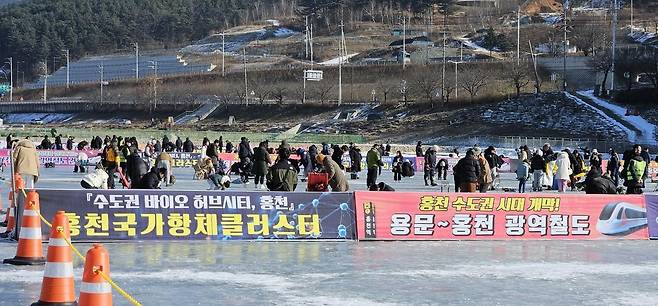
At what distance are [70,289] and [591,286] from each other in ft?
21.3

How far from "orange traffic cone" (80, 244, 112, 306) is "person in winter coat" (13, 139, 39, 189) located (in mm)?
10940

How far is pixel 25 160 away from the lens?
60.7 ft

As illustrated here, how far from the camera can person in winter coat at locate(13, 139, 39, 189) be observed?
60.5 feet

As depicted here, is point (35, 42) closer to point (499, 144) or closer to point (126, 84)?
point (126, 84)

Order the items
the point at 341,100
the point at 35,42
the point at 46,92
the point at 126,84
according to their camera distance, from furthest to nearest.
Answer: the point at 35,42 < the point at 46,92 < the point at 126,84 < the point at 341,100

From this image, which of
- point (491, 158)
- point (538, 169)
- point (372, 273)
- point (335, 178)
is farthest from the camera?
point (491, 158)

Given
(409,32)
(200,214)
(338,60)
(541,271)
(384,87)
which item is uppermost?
(409,32)

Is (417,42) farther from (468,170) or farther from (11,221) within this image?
(11,221)

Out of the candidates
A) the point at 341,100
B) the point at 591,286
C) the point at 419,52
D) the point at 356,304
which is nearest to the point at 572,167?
the point at 591,286

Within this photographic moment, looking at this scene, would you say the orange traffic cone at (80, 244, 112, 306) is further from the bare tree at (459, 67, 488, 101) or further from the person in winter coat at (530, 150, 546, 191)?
the bare tree at (459, 67, 488, 101)

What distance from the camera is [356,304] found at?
36.6ft

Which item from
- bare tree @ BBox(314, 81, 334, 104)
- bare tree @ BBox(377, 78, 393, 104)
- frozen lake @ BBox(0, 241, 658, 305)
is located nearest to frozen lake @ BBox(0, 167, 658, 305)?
frozen lake @ BBox(0, 241, 658, 305)

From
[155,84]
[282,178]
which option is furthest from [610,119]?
[155,84]

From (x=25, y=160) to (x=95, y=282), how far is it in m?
11.1
